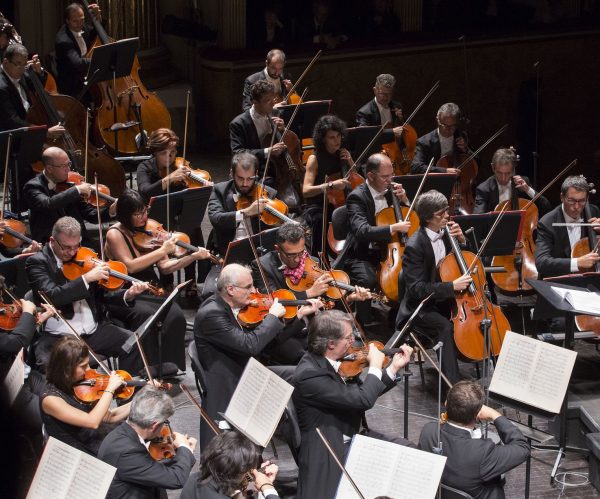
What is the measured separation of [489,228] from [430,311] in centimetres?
68

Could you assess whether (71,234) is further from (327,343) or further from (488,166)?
(488,166)

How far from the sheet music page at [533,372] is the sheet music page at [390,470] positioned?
0.86 meters

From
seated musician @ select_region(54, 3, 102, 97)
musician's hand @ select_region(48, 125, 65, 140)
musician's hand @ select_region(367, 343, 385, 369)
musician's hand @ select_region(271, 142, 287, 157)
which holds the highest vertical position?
seated musician @ select_region(54, 3, 102, 97)

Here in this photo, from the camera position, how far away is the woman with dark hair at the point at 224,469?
124 inches

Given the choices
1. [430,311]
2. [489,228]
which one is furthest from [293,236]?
[489,228]

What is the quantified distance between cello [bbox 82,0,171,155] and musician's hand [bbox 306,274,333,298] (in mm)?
2965

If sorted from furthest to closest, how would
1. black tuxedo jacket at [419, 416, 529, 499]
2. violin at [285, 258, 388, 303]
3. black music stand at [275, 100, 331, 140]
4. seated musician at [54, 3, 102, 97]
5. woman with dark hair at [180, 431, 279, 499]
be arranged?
A: seated musician at [54, 3, 102, 97] → black music stand at [275, 100, 331, 140] → violin at [285, 258, 388, 303] → black tuxedo jacket at [419, 416, 529, 499] → woman with dark hair at [180, 431, 279, 499]

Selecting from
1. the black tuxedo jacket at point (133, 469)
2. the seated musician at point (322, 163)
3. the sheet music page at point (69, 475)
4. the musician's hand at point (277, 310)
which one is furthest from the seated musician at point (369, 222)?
the sheet music page at point (69, 475)

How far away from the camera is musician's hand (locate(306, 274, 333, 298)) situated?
4.86 metres

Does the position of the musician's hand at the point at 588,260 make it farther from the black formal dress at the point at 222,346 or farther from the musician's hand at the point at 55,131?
the musician's hand at the point at 55,131

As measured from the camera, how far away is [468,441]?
3.62 metres

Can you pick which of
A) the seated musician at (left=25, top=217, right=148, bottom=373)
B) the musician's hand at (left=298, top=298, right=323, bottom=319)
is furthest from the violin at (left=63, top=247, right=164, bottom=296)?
the musician's hand at (left=298, top=298, right=323, bottom=319)

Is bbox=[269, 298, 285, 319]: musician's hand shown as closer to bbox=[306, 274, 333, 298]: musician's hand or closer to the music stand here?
bbox=[306, 274, 333, 298]: musician's hand

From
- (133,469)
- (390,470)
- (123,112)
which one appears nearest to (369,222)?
(123,112)
